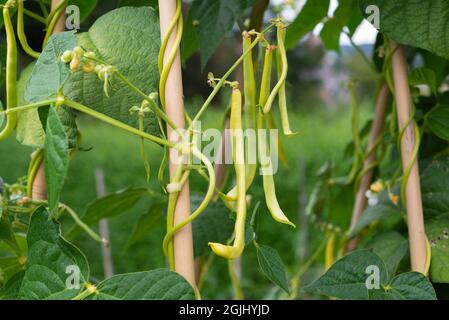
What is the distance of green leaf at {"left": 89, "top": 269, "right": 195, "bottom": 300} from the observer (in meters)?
0.39

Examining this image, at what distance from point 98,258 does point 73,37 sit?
213cm

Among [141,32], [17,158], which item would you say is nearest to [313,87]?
[17,158]

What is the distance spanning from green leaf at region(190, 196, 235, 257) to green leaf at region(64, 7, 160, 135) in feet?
0.79

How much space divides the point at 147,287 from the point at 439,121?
371mm

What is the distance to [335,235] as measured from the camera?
866mm

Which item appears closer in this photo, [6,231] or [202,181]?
[6,231]

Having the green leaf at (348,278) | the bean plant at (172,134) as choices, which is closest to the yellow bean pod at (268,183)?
the bean plant at (172,134)

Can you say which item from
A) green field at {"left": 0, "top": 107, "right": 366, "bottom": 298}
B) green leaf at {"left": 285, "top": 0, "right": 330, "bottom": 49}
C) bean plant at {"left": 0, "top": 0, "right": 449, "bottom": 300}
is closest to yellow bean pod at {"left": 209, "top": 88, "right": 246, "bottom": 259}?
bean plant at {"left": 0, "top": 0, "right": 449, "bottom": 300}

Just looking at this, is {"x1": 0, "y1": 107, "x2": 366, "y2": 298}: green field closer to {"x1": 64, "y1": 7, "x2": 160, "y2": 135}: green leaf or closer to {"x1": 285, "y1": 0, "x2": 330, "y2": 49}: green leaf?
{"x1": 285, "y1": 0, "x2": 330, "y2": 49}: green leaf

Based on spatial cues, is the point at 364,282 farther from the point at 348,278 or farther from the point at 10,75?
the point at 10,75

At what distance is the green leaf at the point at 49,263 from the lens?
1.34 ft

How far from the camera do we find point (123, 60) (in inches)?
17.9

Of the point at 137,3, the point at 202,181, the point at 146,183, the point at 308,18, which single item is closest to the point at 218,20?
the point at 137,3
